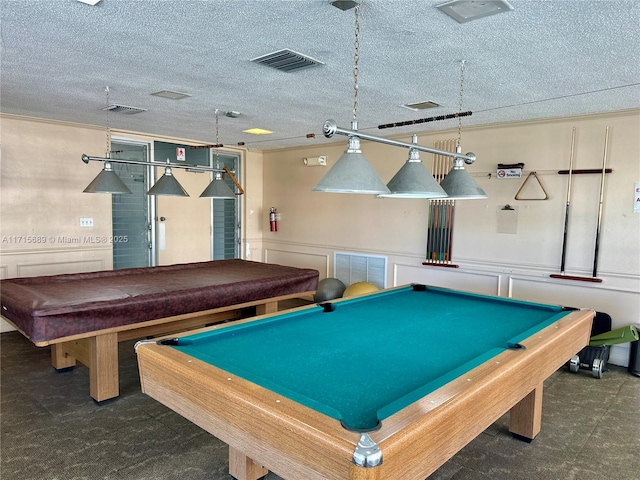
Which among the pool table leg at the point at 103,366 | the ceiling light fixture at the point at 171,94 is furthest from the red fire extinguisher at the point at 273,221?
the pool table leg at the point at 103,366

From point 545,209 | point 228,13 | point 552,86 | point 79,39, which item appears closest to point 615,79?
point 552,86

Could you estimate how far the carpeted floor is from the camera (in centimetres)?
232

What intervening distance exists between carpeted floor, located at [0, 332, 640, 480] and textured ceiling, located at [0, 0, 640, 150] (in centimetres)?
229

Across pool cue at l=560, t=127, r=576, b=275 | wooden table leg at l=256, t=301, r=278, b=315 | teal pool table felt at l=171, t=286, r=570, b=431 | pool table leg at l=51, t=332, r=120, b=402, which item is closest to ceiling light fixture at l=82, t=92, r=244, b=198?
wooden table leg at l=256, t=301, r=278, b=315

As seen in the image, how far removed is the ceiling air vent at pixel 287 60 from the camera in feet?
8.42

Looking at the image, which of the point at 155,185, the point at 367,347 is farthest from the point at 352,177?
the point at 155,185

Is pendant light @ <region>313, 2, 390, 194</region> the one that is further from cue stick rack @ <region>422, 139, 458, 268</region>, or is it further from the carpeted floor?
cue stick rack @ <region>422, 139, 458, 268</region>

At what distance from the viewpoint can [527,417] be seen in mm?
2658

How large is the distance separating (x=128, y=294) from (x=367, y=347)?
6.71 feet

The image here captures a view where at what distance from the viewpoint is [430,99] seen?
362cm

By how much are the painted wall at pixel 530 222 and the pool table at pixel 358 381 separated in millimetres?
1566

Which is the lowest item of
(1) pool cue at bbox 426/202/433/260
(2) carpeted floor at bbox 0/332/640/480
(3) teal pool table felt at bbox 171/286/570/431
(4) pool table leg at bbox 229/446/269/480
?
(2) carpeted floor at bbox 0/332/640/480

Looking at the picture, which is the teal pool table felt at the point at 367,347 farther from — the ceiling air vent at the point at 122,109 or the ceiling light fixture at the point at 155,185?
the ceiling air vent at the point at 122,109

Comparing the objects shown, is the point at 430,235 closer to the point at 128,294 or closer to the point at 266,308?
the point at 266,308
